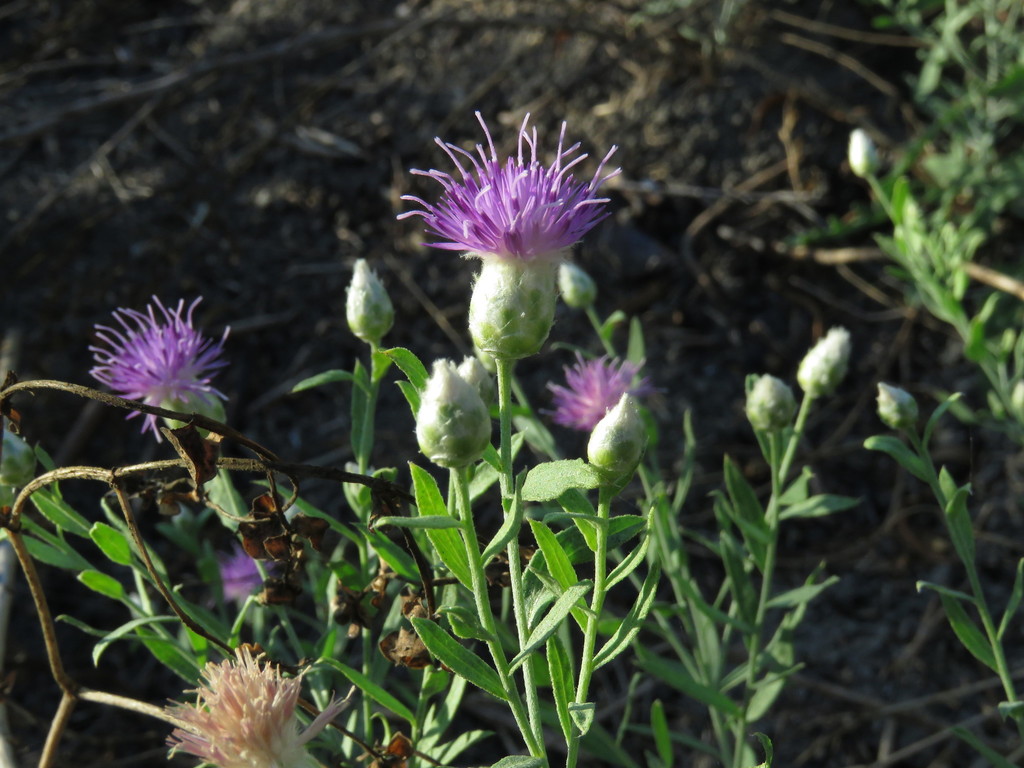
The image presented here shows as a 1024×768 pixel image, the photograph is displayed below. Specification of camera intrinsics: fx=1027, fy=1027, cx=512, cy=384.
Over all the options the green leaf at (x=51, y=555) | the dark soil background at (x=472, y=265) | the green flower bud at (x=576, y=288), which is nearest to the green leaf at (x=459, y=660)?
the green leaf at (x=51, y=555)

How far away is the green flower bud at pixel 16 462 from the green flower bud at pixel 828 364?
1007 mm

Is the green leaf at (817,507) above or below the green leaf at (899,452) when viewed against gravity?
below

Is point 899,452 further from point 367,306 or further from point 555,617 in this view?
point 367,306

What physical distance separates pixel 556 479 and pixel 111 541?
0.56 metres

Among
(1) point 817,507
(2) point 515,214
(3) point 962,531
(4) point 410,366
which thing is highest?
(2) point 515,214

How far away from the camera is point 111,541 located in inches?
44.8

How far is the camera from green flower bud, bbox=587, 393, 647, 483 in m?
0.90

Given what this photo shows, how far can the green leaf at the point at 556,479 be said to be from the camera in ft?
2.83

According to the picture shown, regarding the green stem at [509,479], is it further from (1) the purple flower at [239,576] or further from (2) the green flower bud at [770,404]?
(1) the purple flower at [239,576]

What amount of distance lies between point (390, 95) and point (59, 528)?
2.30 meters

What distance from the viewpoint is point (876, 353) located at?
8.82ft

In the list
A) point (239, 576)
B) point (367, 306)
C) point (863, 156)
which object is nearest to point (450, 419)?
point (367, 306)

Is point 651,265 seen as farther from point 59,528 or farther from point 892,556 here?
point 59,528

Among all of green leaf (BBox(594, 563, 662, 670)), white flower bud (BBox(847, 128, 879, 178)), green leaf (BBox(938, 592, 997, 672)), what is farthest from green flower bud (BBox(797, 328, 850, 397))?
white flower bud (BBox(847, 128, 879, 178))
